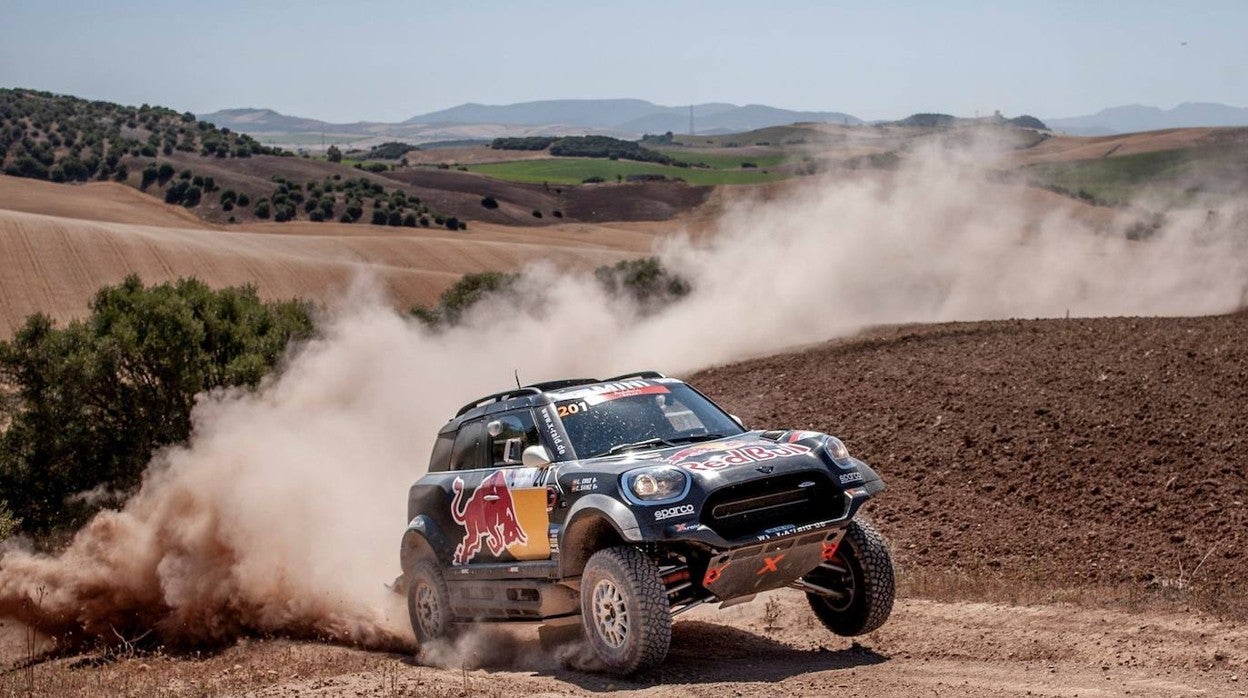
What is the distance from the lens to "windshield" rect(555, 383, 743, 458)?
9.88m

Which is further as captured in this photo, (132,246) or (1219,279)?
(132,246)

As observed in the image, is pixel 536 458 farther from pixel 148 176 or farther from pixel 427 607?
pixel 148 176

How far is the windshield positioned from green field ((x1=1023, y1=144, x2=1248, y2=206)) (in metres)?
32.2

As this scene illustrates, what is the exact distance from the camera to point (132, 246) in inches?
2611

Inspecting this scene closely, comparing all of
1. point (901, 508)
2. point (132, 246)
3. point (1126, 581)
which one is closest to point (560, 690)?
point (1126, 581)

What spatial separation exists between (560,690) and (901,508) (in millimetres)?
7447

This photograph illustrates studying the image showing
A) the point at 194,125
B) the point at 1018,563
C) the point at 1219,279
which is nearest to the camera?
the point at 1018,563

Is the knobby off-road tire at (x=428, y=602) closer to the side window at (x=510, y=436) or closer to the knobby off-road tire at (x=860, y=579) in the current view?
the side window at (x=510, y=436)

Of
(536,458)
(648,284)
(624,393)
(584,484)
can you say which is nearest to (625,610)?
(584,484)

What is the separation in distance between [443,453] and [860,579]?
12.6 ft

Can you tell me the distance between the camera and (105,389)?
3328cm

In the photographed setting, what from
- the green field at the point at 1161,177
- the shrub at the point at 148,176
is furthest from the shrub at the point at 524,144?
the green field at the point at 1161,177

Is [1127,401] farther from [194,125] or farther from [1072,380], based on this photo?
[194,125]

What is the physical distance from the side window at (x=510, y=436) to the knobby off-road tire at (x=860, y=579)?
241 cm
